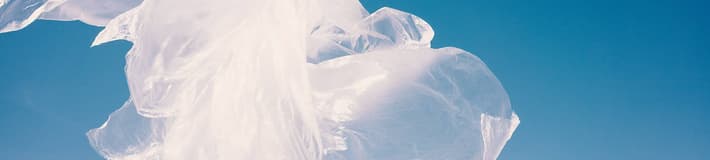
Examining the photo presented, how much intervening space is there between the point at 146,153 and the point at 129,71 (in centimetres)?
61

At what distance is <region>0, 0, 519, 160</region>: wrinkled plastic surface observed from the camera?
4344 mm

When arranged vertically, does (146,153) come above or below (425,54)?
below

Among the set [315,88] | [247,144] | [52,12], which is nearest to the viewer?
[247,144]

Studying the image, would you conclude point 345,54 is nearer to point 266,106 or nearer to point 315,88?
point 315,88

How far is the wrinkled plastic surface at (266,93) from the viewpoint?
4.34 metres

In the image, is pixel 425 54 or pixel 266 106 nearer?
pixel 266 106

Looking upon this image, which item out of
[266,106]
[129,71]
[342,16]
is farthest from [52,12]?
[342,16]

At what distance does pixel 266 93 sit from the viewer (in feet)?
14.4

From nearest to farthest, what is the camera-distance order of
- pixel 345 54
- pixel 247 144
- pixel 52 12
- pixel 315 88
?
pixel 247 144 → pixel 52 12 → pixel 315 88 → pixel 345 54

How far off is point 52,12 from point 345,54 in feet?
6.77

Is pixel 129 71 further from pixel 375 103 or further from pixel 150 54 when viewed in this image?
pixel 375 103

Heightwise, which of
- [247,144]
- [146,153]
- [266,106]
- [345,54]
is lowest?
[146,153]

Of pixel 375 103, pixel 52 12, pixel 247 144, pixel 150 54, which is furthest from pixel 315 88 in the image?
pixel 52 12

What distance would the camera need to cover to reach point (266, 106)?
4.36 meters
